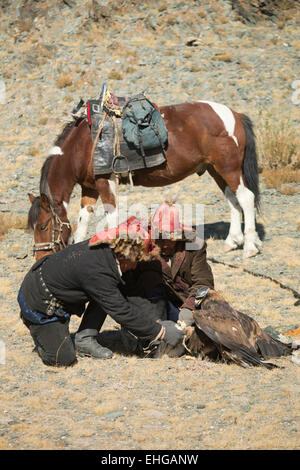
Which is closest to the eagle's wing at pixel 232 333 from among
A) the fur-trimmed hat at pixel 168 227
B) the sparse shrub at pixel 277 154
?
the fur-trimmed hat at pixel 168 227

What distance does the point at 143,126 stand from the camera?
7.56 m

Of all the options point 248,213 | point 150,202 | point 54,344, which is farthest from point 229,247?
point 54,344

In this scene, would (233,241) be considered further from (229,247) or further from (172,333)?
(172,333)

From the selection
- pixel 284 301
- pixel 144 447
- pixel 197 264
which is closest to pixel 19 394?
pixel 144 447

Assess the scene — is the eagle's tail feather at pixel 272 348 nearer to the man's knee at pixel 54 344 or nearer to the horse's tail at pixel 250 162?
the man's knee at pixel 54 344

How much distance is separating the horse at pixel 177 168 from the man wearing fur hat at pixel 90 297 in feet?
6.45

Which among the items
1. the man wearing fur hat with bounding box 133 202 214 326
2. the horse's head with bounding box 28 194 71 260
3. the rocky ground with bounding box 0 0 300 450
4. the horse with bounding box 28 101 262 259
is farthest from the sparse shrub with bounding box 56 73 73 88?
the man wearing fur hat with bounding box 133 202 214 326

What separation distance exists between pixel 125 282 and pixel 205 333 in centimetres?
85

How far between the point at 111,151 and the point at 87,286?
10.4 ft

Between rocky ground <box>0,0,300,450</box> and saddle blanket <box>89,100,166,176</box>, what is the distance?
4.67 feet

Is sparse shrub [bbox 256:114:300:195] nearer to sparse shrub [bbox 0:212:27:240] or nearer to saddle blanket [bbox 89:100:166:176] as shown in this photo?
saddle blanket [bbox 89:100:166:176]

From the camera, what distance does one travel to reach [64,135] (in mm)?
7703

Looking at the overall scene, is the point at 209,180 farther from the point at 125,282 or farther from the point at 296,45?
the point at 296,45

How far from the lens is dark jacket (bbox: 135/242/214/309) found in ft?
16.8
